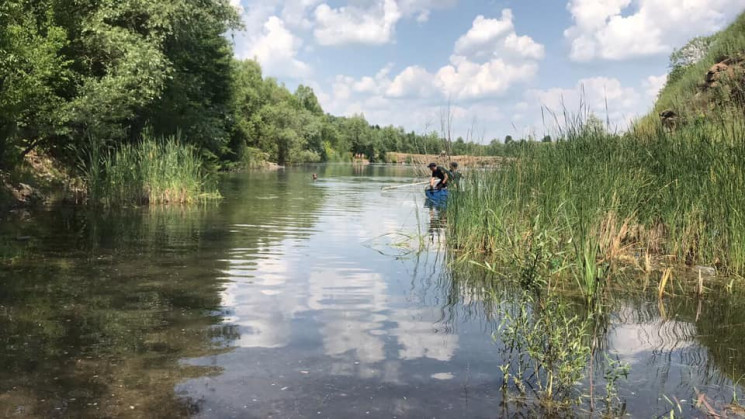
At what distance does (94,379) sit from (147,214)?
13981 mm

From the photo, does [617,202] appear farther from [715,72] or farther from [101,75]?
[101,75]

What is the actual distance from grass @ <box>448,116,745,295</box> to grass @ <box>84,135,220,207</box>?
493 inches

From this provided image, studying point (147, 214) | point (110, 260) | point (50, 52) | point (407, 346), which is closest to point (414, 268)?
point (407, 346)

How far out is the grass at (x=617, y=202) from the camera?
8.84 m

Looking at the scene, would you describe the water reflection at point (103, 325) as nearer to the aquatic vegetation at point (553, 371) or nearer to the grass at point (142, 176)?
the aquatic vegetation at point (553, 371)

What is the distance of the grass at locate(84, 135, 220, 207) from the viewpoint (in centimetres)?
1983

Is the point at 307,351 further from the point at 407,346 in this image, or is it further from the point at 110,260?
the point at 110,260

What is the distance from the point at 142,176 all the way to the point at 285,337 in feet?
51.9

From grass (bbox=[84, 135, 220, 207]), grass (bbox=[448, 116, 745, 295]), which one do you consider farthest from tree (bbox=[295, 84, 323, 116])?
grass (bbox=[448, 116, 745, 295])

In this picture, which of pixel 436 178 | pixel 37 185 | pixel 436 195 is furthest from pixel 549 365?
pixel 37 185

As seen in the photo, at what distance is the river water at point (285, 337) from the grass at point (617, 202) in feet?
3.19

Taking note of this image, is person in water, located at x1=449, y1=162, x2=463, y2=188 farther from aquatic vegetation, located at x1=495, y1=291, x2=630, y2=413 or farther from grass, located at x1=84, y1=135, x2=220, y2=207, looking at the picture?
grass, located at x1=84, y1=135, x2=220, y2=207

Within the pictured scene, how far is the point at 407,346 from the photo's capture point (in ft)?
20.6

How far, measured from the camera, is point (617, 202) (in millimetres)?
9430
